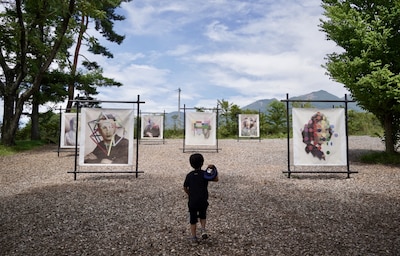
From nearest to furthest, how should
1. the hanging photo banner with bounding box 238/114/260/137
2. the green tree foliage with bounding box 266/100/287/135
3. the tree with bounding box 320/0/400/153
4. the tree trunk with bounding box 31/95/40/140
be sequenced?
the tree with bounding box 320/0/400/153 → the tree trunk with bounding box 31/95/40/140 → the hanging photo banner with bounding box 238/114/260/137 → the green tree foliage with bounding box 266/100/287/135

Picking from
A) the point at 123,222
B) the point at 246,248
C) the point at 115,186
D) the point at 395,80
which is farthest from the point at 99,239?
the point at 395,80

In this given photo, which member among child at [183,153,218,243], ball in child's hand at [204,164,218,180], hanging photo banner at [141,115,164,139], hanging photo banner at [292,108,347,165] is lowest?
child at [183,153,218,243]

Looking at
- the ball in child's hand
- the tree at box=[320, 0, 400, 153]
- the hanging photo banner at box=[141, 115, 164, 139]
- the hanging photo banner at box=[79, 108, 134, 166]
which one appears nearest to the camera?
the ball in child's hand

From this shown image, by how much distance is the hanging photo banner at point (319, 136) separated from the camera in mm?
8383

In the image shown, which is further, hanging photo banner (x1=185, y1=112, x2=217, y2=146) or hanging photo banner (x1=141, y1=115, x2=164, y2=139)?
hanging photo banner (x1=141, y1=115, x2=164, y2=139)

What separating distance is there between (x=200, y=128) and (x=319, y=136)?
28.0 ft

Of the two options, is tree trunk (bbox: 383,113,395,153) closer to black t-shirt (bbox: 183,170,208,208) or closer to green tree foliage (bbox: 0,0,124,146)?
black t-shirt (bbox: 183,170,208,208)

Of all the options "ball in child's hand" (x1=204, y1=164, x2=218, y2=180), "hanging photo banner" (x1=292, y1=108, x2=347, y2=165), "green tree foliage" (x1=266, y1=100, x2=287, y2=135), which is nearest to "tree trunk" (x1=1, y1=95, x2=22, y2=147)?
"hanging photo banner" (x1=292, y1=108, x2=347, y2=165)

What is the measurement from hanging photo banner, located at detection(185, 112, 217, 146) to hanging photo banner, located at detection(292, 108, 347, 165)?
7699 mm

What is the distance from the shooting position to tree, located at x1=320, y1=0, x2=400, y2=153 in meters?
9.77

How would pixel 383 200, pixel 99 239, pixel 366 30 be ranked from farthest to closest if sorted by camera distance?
pixel 366 30
pixel 383 200
pixel 99 239

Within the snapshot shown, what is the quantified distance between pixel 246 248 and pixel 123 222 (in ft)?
6.89

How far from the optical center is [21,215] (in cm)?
503

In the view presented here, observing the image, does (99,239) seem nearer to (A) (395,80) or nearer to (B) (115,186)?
(B) (115,186)
